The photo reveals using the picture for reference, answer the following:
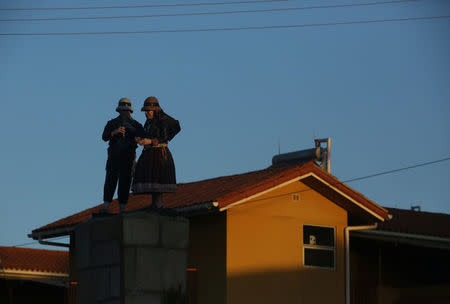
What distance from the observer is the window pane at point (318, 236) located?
25.5m

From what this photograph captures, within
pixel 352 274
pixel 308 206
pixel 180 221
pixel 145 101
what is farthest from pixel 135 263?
pixel 352 274

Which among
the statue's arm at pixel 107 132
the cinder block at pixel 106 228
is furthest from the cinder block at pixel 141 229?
the statue's arm at pixel 107 132

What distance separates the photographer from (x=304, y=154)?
30.1m

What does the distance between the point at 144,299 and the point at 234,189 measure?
24.3 ft

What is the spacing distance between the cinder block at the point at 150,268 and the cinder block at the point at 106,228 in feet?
1.67

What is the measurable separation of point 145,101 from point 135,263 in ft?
10.8

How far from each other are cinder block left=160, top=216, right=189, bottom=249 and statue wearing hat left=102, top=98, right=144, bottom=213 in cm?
121

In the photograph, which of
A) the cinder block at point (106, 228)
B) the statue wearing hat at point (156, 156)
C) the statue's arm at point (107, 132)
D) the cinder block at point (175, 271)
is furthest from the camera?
the statue's arm at point (107, 132)

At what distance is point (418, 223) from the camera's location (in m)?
28.9

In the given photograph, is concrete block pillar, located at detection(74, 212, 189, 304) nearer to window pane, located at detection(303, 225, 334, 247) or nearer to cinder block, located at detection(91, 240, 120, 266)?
cinder block, located at detection(91, 240, 120, 266)

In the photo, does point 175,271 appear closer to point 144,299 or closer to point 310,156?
point 144,299

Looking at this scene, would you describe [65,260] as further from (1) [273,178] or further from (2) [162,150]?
(2) [162,150]

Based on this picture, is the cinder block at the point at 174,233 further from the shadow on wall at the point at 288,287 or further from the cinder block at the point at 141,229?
the shadow on wall at the point at 288,287

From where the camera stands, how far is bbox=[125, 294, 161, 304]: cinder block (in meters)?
17.2
